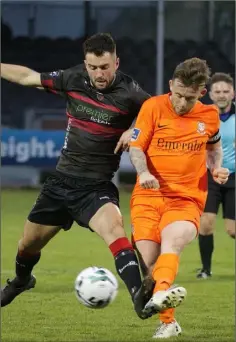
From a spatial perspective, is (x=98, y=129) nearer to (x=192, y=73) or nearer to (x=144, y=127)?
(x=144, y=127)

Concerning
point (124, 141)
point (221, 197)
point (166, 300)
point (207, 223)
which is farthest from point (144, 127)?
point (221, 197)

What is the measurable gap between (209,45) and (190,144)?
19277mm

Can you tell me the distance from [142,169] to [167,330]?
1.23 metres

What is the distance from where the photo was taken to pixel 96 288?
23.6 feet

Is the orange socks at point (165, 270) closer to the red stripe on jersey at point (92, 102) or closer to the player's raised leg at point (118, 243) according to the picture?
the player's raised leg at point (118, 243)

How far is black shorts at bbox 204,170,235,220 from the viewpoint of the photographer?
11602mm

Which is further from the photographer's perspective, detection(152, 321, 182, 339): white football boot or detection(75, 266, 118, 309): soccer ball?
detection(152, 321, 182, 339): white football boot

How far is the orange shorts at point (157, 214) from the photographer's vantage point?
761cm

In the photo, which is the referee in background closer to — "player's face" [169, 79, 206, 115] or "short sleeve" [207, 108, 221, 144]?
"short sleeve" [207, 108, 221, 144]

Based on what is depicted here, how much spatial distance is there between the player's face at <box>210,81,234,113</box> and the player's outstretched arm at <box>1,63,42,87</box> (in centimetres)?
376

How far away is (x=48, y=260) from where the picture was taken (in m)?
13.1

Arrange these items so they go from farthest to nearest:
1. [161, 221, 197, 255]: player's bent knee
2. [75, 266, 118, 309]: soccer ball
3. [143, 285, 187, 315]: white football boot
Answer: [161, 221, 197, 255]: player's bent knee → [75, 266, 118, 309]: soccer ball → [143, 285, 187, 315]: white football boot

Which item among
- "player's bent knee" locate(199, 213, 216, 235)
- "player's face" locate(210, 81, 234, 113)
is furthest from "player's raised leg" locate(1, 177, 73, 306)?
"player's face" locate(210, 81, 234, 113)

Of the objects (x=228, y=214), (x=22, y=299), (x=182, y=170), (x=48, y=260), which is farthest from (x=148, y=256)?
(x=48, y=260)
